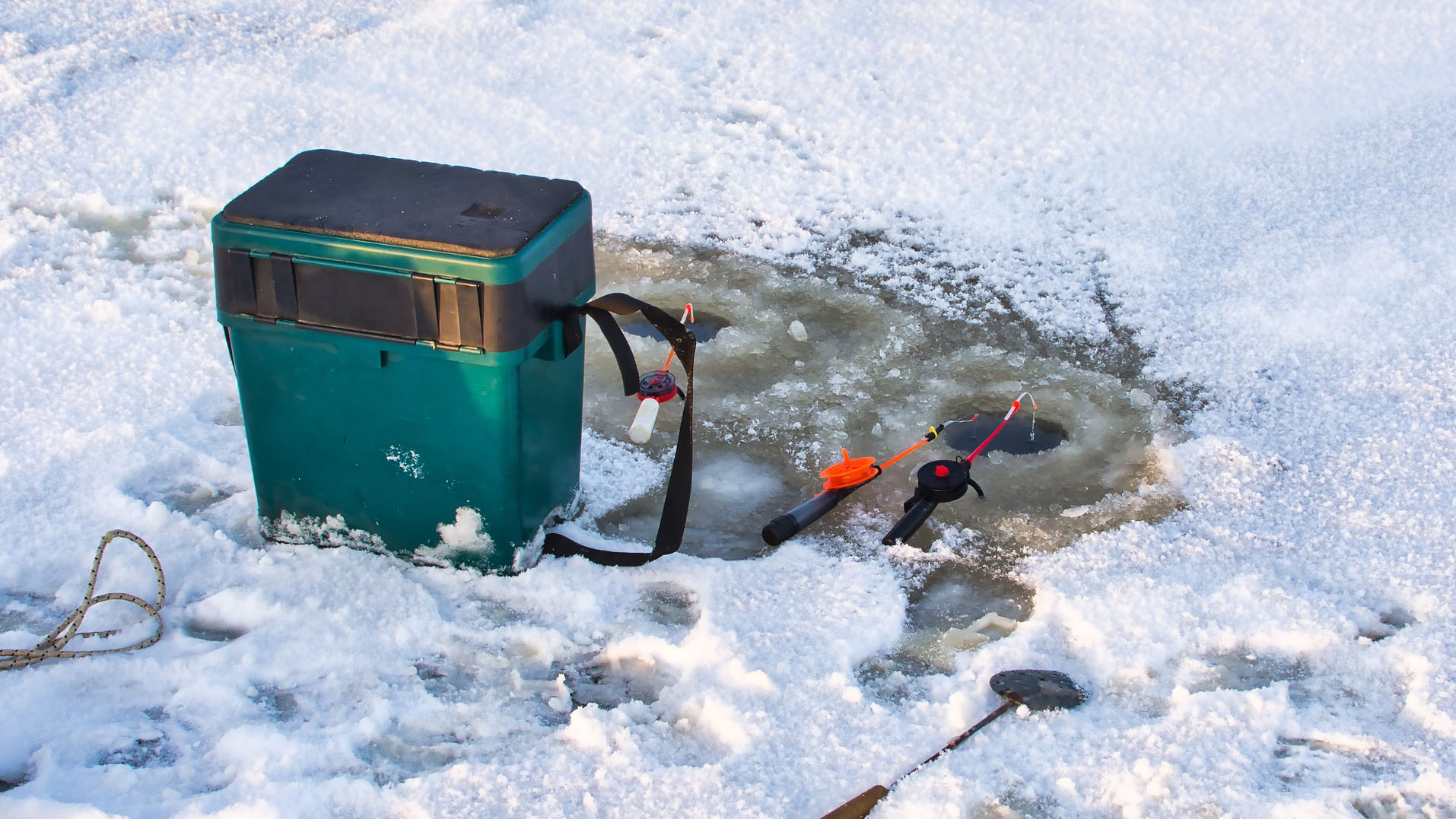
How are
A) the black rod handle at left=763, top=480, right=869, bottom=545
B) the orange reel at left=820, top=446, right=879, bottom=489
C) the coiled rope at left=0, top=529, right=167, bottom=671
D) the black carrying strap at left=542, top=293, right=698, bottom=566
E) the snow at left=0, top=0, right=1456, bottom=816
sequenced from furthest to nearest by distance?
the orange reel at left=820, top=446, right=879, bottom=489, the black rod handle at left=763, top=480, right=869, bottom=545, the black carrying strap at left=542, top=293, right=698, bottom=566, the coiled rope at left=0, top=529, right=167, bottom=671, the snow at left=0, top=0, right=1456, bottom=816

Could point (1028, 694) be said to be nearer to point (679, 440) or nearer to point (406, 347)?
point (679, 440)

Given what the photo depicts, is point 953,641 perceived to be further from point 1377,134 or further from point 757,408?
point 1377,134

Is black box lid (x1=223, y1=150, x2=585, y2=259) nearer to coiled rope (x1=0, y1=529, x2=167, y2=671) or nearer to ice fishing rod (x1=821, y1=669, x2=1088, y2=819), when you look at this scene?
coiled rope (x1=0, y1=529, x2=167, y2=671)

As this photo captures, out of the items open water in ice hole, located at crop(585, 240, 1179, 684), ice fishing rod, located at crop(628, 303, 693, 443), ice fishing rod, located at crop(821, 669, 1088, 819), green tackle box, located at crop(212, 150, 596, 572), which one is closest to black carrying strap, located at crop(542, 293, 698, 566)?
green tackle box, located at crop(212, 150, 596, 572)

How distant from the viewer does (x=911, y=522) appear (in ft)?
8.91

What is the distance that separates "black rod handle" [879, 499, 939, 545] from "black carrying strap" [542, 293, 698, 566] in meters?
0.46

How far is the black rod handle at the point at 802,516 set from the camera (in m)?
2.66

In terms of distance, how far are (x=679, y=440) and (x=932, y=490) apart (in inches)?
24.1

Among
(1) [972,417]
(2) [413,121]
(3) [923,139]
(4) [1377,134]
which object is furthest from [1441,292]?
(2) [413,121]

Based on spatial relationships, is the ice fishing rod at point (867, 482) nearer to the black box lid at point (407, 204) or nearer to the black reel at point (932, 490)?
the black reel at point (932, 490)

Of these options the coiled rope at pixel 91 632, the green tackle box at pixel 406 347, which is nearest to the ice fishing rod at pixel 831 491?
the green tackle box at pixel 406 347

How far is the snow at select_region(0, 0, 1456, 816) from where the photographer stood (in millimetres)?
2082

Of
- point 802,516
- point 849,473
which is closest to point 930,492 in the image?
point 849,473

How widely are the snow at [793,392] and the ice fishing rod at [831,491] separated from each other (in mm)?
56
